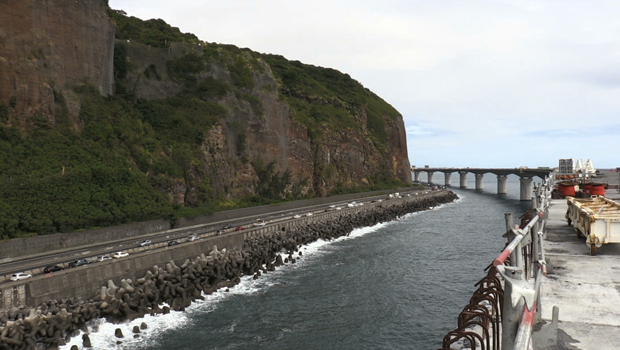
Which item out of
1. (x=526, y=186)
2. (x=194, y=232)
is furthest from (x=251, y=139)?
(x=526, y=186)

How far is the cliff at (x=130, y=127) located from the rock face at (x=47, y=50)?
121 millimetres

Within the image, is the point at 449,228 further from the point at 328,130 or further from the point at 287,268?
the point at 328,130

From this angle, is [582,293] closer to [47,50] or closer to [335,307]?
[335,307]

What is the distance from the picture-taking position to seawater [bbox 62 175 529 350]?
79.0ft

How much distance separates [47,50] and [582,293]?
55371 millimetres

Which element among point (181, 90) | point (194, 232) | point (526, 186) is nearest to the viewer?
point (194, 232)

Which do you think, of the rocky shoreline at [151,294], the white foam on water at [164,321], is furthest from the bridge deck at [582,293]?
the rocky shoreline at [151,294]

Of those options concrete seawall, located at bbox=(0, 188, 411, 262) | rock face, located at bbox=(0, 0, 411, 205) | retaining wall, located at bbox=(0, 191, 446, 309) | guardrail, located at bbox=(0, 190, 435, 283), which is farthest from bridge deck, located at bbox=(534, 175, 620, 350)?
rock face, located at bbox=(0, 0, 411, 205)

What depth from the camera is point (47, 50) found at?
4919 cm

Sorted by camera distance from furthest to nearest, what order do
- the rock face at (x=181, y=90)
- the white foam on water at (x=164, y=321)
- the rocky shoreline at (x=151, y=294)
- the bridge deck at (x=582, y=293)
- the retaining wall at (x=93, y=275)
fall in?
the rock face at (x=181, y=90)
the retaining wall at (x=93, y=275)
the white foam on water at (x=164, y=321)
the rocky shoreline at (x=151, y=294)
the bridge deck at (x=582, y=293)

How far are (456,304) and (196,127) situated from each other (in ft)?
156

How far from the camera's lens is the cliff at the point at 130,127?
43250mm

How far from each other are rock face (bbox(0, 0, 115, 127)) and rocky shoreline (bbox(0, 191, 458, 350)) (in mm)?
26285

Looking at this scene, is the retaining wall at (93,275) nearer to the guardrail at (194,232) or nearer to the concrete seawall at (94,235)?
the guardrail at (194,232)
